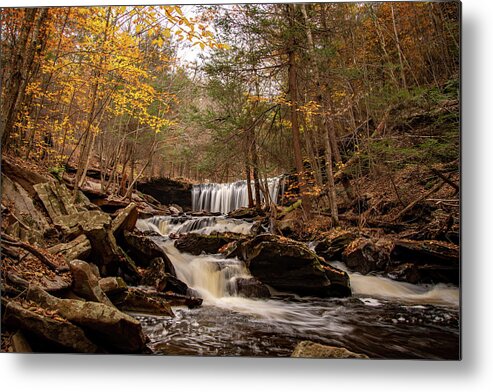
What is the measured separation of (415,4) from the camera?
98.6 inches

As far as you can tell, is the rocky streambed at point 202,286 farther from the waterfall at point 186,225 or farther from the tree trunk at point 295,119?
the tree trunk at point 295,119

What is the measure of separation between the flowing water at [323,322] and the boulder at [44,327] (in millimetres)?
441

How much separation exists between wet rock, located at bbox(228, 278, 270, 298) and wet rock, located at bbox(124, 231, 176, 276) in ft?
2.16

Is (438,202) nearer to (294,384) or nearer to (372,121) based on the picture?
(372,121)

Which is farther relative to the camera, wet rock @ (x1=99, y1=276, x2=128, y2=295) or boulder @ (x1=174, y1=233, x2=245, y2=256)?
boulder @ (x1=174, y1=233, x2=245, y2=256)

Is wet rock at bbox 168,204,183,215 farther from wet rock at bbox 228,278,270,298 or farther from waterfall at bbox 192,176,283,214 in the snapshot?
wet rock at bbox 228,278,270,298

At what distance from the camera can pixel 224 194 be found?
3152 millimetres

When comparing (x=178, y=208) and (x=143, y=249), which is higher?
(x=178, y=208)

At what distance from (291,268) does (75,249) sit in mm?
1948

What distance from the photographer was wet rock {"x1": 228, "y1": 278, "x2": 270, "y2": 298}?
A: 2.66m

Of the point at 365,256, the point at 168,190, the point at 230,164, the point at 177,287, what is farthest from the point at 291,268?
the point at 168,190

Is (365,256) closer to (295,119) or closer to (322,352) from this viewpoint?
(322,352)

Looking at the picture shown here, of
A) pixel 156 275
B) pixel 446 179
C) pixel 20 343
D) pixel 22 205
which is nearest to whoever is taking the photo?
pixel 20 343

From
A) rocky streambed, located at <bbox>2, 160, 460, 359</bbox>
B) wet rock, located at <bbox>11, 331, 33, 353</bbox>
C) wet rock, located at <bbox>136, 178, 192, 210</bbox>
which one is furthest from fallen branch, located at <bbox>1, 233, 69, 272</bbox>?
wet rock, located at <bbox>136, 178, 192, 210</bbox>
